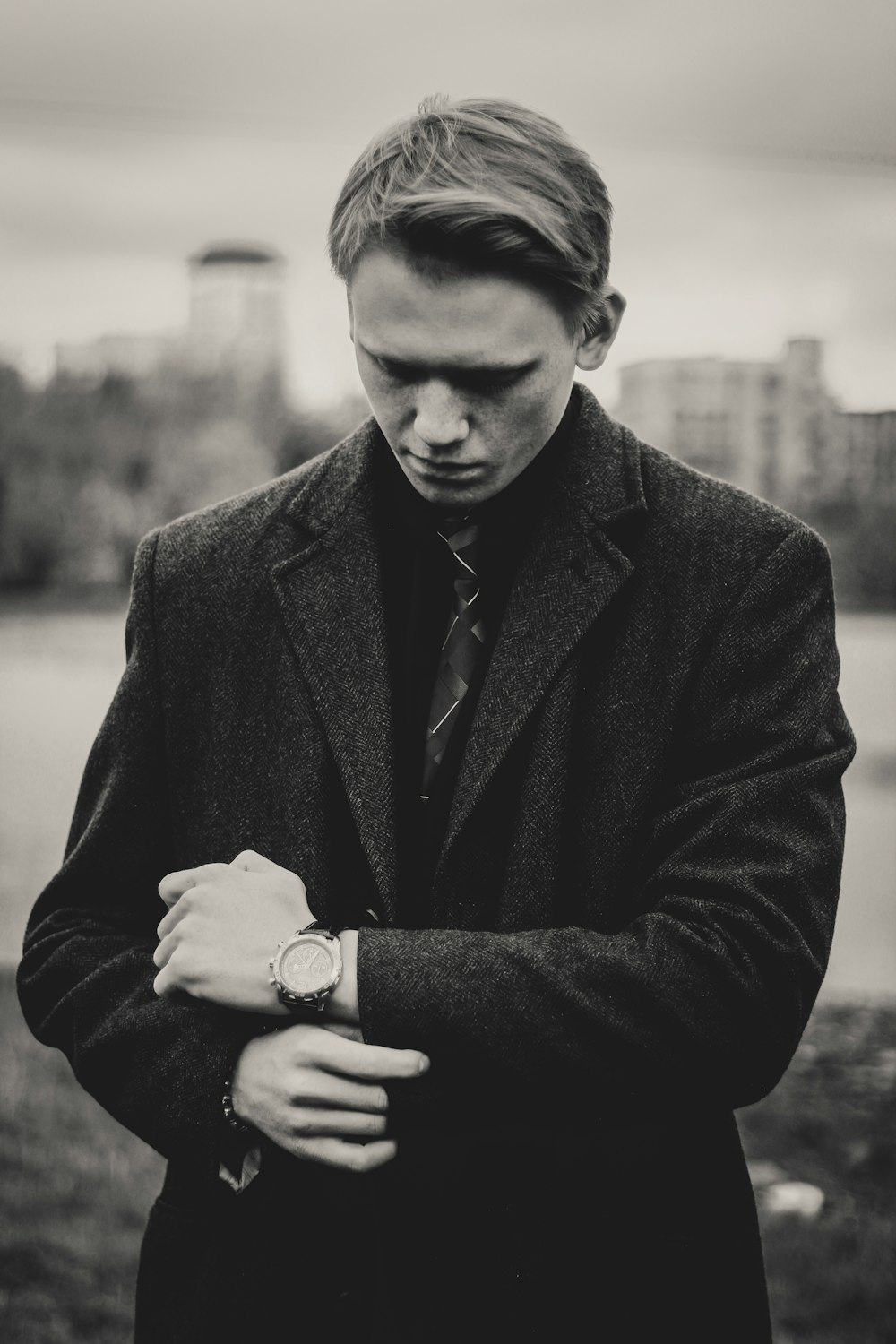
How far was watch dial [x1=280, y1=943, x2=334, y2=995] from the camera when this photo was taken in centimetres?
129

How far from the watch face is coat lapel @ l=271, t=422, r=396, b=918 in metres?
0.16

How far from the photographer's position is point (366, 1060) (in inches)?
50.4

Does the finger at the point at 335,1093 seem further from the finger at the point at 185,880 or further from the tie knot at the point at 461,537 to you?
the tie knot at the point at 461,537

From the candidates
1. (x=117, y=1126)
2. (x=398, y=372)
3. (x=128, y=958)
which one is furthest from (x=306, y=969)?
(x=117, y=1126)

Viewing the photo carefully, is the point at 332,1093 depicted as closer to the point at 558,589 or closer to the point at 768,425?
the point at 558,589

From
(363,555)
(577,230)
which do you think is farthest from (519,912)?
(577,230)

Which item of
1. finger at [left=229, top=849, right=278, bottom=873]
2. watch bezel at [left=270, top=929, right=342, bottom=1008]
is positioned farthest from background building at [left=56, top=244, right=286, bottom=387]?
watch bezel at [left=270, top=929, right=342, bottom=1008]

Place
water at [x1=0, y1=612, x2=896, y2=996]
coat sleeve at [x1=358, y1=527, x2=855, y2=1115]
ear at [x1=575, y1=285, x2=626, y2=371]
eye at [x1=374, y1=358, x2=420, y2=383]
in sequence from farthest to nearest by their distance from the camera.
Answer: water at [x1=0, y1=612, x2=896, y2=996], ear at [x1=575, y1=285, x2=626, y2=371], eye at [x1=374, y1=358, x2=420, y2=383], coat sleeve at [x1=358, y1=527, x2=855, y2=1115]

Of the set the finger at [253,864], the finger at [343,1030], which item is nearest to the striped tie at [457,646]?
the finger at [253,864]

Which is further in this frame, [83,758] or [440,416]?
[83,758]

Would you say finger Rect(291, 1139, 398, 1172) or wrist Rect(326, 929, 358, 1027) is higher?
wrist Rect(326, 929, 358, 1027)

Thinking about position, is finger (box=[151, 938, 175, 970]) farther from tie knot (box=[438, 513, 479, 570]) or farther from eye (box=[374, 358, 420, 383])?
eye (box=[374, 358, 420, 383])

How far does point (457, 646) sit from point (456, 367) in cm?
39

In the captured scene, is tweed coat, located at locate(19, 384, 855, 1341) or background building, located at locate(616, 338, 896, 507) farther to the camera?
background building, located at locate(616, 338, 896, 507)
